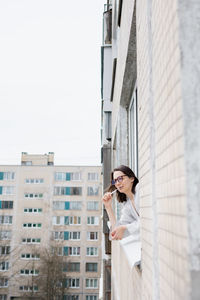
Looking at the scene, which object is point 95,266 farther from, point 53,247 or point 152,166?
point 152,166

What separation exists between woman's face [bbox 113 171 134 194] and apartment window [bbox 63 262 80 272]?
123ft

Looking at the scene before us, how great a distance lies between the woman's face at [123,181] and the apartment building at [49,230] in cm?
3607

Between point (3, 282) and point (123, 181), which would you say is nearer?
point (123, 181)

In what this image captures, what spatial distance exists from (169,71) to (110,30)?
7.06 metres

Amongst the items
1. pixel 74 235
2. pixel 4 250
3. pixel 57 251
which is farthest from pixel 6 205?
pixel 74 235

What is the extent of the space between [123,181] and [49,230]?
38763 millimetres

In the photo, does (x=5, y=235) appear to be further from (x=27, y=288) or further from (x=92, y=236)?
(x=92, y=236)

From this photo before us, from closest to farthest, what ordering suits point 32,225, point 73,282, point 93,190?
point 73,282, point 32,225, point 93,190

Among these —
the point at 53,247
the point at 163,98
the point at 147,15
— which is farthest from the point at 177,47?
the point at 53,247

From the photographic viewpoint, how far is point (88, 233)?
39.2 metres

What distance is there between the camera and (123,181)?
274 centimetres

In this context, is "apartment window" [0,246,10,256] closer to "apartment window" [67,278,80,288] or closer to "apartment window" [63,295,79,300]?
"apartment window" [67,278,80,288]

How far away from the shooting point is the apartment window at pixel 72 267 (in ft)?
124

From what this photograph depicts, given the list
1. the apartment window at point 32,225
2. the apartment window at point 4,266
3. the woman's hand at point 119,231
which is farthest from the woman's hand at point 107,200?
the apartment window at point 4,266
